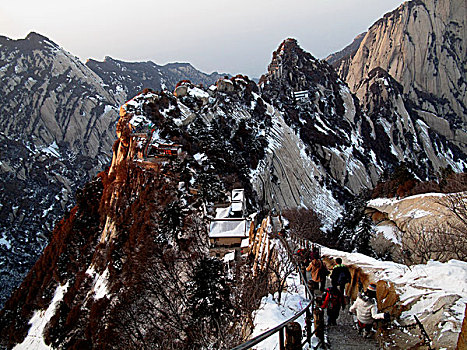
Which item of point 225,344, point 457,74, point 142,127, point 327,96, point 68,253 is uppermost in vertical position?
point 457,74

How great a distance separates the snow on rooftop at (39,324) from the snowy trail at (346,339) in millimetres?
44459

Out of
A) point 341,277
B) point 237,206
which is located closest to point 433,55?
point 237,206

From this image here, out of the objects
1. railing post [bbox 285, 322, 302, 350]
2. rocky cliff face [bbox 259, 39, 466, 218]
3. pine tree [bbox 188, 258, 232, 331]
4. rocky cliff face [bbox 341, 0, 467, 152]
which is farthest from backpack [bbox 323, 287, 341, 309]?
rocky cliff face [bbox 341, 0, 467, 152]

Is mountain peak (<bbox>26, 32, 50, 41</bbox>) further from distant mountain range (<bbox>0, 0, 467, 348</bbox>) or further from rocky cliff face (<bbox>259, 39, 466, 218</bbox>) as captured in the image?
rocky cliff face (<bbox>259, 39, 466, 218</bbox>)

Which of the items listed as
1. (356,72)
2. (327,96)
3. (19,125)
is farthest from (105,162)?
(356,72)

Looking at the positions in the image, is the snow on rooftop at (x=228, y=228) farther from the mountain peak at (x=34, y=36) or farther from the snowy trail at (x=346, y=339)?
the mountain peak at (x=34, y=36)

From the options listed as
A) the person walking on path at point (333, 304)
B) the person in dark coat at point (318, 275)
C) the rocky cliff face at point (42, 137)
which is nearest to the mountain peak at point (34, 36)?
the rocky cliff face at point (42, 137)

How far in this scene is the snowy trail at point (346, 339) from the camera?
775cm

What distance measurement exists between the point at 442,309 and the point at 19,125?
645 ft

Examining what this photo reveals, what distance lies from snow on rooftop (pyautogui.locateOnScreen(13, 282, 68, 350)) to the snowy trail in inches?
1750

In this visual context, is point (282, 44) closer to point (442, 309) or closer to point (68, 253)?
point (68, 253)

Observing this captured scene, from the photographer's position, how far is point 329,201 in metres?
72.4

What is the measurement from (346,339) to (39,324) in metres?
51.4

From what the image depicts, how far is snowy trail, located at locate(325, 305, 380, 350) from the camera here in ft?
25.4
